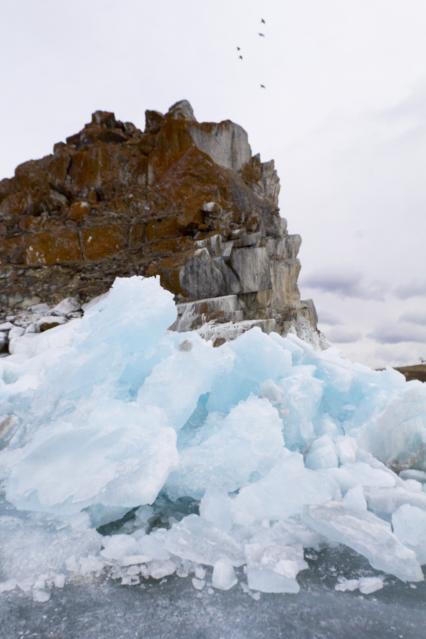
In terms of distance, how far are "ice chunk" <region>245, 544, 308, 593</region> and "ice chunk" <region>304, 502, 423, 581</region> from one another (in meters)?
0.23

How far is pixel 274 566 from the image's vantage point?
2109 mm

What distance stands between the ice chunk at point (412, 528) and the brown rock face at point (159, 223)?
28.2ft

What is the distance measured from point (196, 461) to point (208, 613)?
1311 mm

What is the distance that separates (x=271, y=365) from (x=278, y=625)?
277 cm

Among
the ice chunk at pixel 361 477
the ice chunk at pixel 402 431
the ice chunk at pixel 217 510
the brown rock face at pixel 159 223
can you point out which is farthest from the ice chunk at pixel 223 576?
the brown rock face at pixel 159 223

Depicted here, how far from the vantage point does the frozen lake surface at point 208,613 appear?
1658 mm

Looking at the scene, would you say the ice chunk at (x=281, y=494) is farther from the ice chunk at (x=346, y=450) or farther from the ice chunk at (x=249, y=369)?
the ice chunk at (x=249, y=369)

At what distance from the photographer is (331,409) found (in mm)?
4719

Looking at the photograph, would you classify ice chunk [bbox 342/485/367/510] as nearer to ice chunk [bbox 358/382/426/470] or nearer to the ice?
the ice

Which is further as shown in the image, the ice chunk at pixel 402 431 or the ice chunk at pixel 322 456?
the ice chunk at pixel 402 431

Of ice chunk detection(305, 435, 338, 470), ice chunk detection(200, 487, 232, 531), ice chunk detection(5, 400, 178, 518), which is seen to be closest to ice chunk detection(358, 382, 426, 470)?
ice chunk detection(305, 435, 338, 470)

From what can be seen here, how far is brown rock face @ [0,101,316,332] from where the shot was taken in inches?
516

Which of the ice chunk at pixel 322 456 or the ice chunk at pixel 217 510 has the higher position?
the ice chunk at pixel 217 510

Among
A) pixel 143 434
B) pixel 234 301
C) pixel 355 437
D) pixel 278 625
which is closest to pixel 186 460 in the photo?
pixel 143 434
